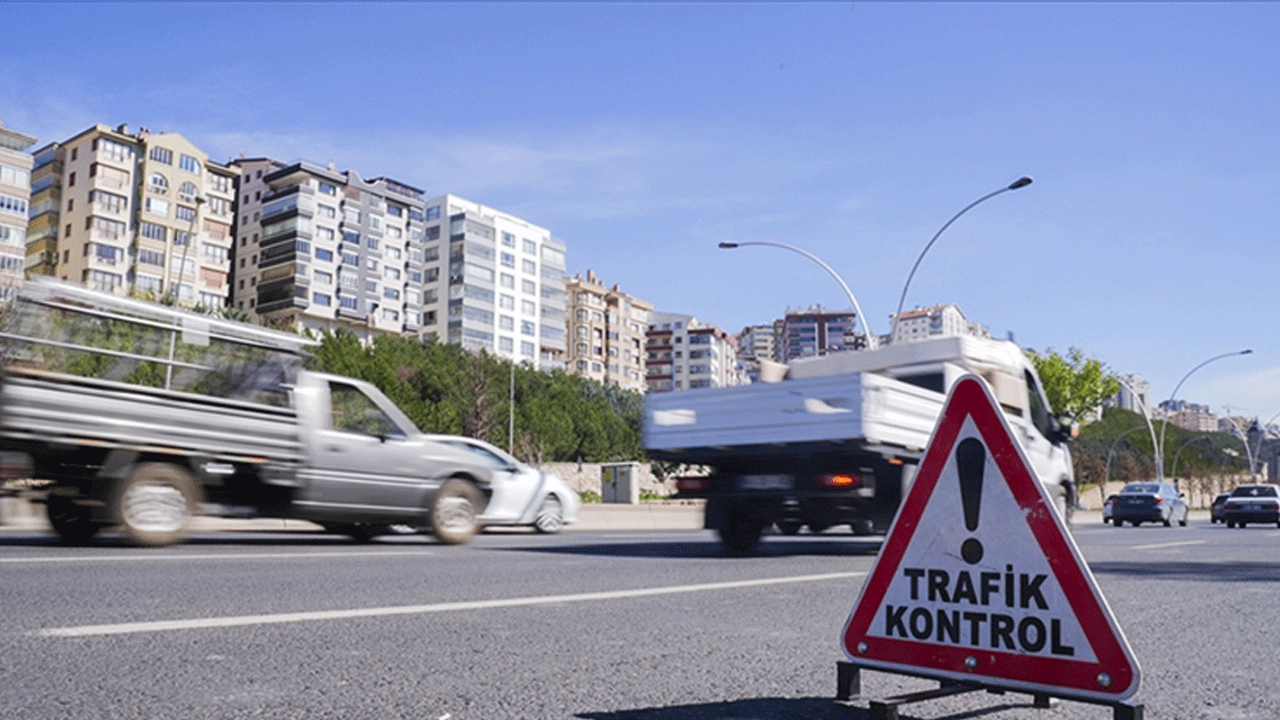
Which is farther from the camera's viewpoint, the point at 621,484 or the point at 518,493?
the point at 621,484

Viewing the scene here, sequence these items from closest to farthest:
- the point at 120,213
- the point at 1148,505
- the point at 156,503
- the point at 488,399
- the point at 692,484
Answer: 1. the point at 156,503
2. the point at 692,484
3. the point at 1148,505
4. the point at 488,399
5. the point at 120,213

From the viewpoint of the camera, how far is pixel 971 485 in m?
3.01

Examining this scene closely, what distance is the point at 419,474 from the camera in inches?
455

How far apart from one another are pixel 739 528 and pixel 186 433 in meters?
5.74

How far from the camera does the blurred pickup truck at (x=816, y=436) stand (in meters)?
9.75

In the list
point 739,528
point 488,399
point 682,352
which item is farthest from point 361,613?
point 682,352

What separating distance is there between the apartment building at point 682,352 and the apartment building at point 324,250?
211ft

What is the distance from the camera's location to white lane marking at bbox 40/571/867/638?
4.42 meters

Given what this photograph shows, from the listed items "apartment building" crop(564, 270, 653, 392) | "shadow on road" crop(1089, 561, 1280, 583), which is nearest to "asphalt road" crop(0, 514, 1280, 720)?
"shadow on road" crop(1089, 561, 1280, 583)

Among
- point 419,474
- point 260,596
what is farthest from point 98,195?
point 260,596

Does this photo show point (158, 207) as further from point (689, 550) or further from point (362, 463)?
point (689, 550)

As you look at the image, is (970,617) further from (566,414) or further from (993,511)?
(566,414)

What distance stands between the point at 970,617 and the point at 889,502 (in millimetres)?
7393

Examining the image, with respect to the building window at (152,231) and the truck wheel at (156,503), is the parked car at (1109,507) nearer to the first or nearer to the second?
the truck wheel at (156,503)
